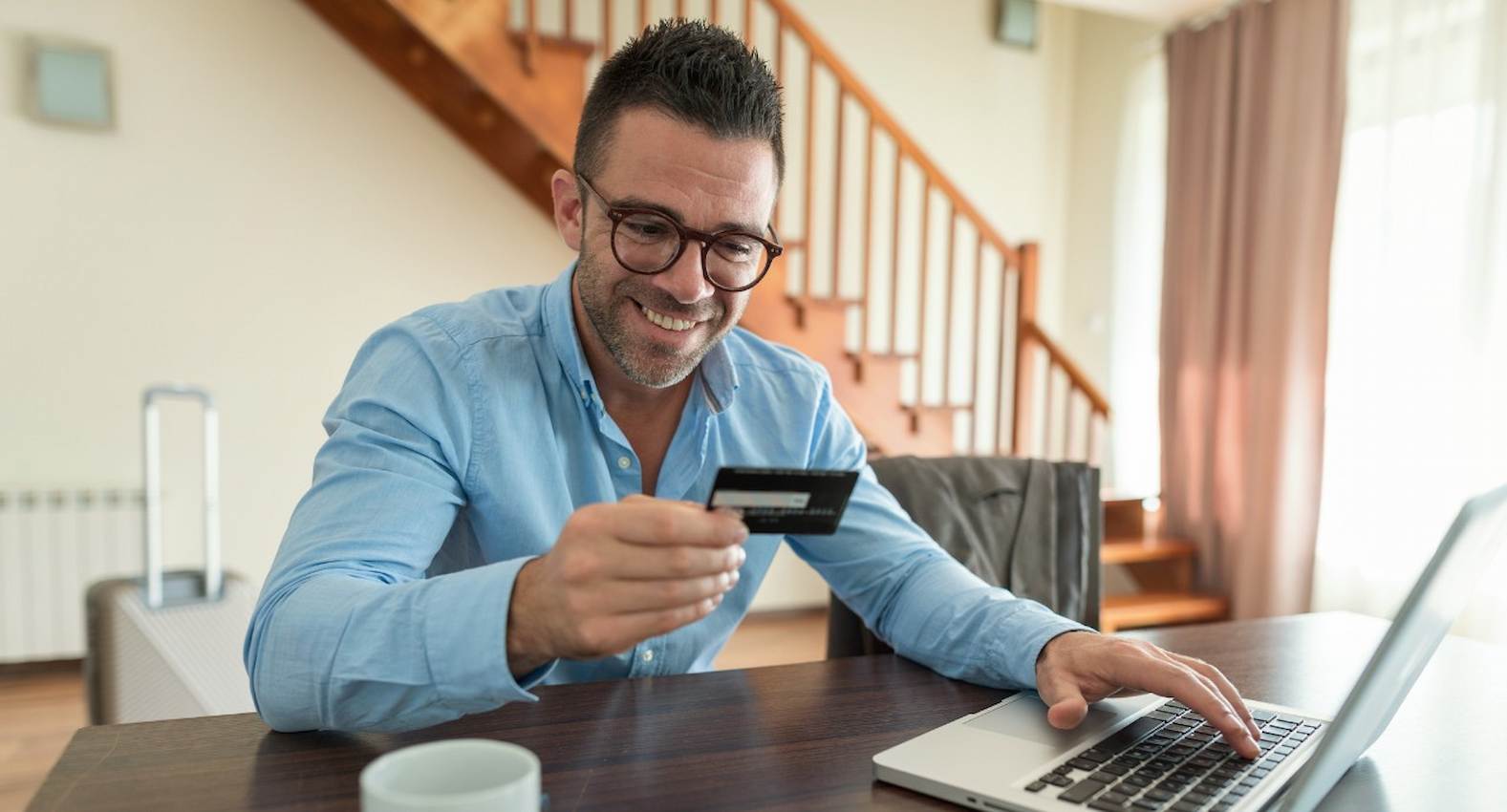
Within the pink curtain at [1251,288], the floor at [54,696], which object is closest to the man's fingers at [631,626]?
the floor at [54,696]

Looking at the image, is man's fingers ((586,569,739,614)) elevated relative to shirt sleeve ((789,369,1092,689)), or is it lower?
elevated

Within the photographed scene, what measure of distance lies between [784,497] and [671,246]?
19.6 inches

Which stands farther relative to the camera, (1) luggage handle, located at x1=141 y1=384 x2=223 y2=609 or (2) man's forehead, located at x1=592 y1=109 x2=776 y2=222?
(1) luggage handle, located at x1=141 y1=384 x2=223 y2=609

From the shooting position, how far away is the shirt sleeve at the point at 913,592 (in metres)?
0.99

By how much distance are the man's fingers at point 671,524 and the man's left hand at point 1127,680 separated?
40cm

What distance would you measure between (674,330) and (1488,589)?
120 inches

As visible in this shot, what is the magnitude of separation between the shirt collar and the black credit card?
496 millimetres

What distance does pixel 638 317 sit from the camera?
3.64 feet

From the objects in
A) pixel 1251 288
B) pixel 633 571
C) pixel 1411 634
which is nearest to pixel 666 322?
pixel 633 571

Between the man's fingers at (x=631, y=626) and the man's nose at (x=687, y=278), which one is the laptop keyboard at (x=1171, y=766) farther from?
the man's nose at (x=687, y=278)

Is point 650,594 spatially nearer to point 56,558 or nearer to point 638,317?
point 638,317

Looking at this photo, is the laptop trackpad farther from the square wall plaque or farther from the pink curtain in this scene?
the square wall plaque

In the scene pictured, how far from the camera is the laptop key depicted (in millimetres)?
665

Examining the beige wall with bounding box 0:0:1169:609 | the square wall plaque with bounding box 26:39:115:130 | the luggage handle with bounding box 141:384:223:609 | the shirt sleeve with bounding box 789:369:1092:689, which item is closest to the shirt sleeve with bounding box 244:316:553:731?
the shirt sleeve with bounding box 789:369:1092:689
